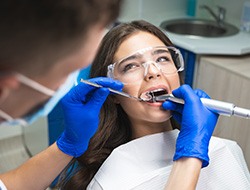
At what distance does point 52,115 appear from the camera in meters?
2.39

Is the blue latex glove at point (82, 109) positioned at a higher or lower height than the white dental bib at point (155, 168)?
higher

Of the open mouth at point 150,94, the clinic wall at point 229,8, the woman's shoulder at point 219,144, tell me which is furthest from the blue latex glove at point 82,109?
the clinic wall at point 229,8

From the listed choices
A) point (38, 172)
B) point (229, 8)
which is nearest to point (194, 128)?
point (38, 172)

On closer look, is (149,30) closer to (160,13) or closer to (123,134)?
(123,134)

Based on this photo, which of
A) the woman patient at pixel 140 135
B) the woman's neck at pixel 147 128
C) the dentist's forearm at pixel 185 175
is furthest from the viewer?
the woman's neck at pixel 147 128

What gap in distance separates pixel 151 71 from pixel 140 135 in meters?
0.29

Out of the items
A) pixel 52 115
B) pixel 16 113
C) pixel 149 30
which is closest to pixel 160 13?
pixel 52 115

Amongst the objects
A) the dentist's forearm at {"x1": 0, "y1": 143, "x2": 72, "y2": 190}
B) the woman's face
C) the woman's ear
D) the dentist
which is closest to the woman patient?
the woman's face

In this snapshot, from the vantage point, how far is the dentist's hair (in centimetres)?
Answer: 47

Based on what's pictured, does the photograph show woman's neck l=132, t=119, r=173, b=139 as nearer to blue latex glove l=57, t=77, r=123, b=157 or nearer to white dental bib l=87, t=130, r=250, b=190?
white dental bib l=87, t=130, r=250, b=190

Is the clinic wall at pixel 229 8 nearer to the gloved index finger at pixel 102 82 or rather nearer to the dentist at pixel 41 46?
the gloved index finger at pixel 102 82

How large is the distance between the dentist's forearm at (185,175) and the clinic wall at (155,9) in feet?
6.80

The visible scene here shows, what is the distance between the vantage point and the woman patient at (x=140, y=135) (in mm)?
1372

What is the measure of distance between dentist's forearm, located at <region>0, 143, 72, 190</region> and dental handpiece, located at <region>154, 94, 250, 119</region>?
43 cm
